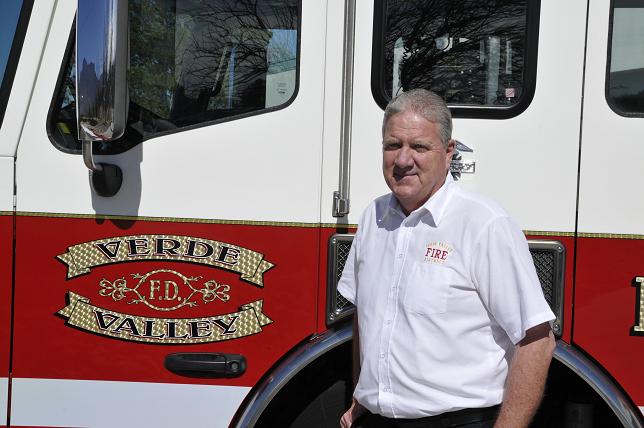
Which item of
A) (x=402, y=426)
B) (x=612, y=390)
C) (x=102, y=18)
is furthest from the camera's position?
(x=612, y=390)

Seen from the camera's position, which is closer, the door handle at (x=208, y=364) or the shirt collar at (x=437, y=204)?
Answer: the shirt collar at (x=437, y=204)

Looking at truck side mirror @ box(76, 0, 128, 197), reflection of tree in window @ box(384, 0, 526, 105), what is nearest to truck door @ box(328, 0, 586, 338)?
reflection of tree in window @ box(384, 0, 526, 105)

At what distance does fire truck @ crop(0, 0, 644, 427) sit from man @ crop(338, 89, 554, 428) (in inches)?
19.0

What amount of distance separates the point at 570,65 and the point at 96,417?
1983 millimetres

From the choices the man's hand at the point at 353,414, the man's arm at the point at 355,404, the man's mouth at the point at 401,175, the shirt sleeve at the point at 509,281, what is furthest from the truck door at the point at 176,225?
the shirt sleeve at the point at 509,281

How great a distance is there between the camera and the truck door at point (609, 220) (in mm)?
2264

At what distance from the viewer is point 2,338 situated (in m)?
2.43

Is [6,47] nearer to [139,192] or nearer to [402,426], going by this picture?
[139,192]

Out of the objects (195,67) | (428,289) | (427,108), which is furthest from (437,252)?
(195,67)

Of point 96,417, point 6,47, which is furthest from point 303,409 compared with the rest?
point 6,47

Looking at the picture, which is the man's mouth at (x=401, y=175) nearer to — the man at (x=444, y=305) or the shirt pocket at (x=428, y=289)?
the man at (x=444, y=305)

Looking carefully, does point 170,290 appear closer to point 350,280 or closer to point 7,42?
point 350,280

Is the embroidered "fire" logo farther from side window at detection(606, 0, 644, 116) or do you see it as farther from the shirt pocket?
side window at detection(606, 0, 644, 116)

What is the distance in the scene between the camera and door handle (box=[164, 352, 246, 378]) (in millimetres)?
2389
